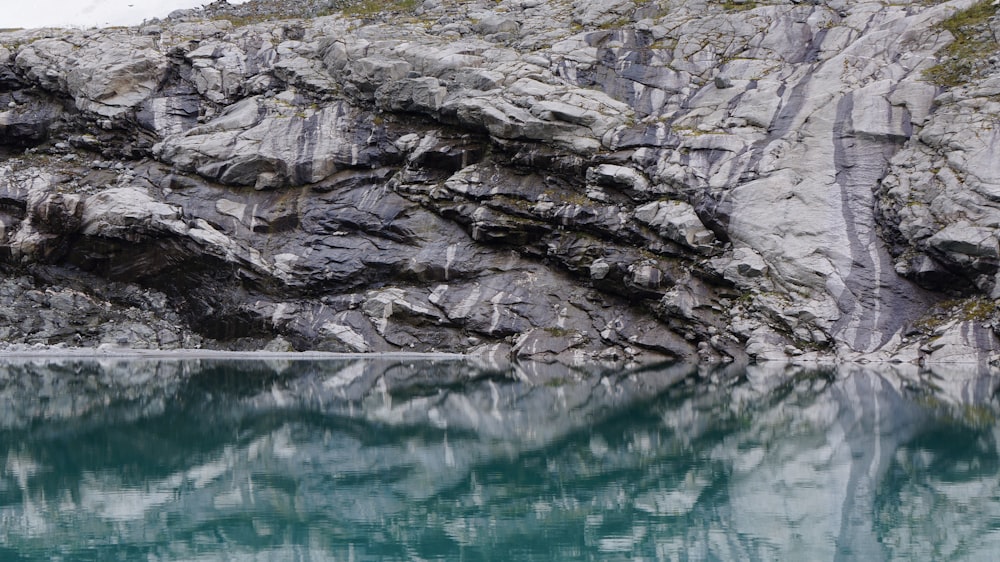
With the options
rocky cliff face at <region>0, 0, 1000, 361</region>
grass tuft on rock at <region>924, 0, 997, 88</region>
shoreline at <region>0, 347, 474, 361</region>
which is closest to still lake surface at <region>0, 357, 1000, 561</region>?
rocky cliff face at <region>0, 0, 1000, 361</region>

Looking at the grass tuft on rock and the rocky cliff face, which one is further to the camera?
the grass tuft on rock

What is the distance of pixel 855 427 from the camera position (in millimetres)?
20375

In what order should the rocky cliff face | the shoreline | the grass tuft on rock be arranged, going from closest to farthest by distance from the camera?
the rocky cliff face → the grass tuft on rock → the shoreline

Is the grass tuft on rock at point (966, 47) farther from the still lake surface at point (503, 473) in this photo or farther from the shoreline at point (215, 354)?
the shoreline at point (215, 354)

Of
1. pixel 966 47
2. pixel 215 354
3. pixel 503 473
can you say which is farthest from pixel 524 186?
pixel 503 473

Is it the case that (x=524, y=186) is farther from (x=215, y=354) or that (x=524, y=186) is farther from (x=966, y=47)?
(x=966, y=47)

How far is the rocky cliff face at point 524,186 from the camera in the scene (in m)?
43.9

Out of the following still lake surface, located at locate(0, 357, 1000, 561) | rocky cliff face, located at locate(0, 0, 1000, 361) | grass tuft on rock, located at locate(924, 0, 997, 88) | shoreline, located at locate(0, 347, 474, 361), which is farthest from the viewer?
shoreline, located at locate(0, 347, 474, 361)

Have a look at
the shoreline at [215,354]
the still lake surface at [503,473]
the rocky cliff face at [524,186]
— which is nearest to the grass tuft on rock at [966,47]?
the rocky cliff face at [524,186]

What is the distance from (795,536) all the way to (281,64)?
185 feet

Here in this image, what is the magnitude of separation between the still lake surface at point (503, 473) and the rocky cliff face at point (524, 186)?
48.7 feet

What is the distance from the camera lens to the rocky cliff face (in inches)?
1730

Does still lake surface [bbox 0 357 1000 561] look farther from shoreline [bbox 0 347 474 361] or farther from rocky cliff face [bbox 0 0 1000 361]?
shoreline [bbox 0 347 474 361]

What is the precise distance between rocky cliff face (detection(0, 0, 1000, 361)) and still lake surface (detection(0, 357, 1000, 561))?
14842mm
